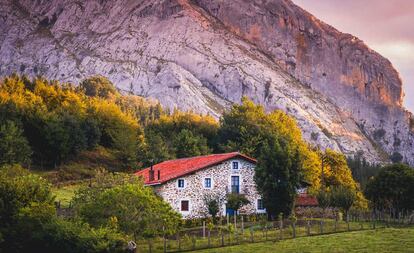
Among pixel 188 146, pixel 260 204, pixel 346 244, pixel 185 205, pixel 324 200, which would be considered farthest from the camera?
pixel 188 146

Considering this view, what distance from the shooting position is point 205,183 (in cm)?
5988

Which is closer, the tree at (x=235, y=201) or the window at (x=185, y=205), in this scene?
the tree at (x=235, y=201)

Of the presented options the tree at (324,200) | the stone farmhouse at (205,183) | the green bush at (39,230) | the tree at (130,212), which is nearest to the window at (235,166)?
the stone farmhouse at (205,183)

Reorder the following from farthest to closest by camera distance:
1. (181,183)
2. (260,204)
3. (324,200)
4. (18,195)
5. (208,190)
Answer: (260,204)
(208,190)
(324,200)
(181,183)
(18,195)

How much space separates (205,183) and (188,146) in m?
30.8

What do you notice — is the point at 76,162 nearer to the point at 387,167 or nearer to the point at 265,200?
the point at 265,200

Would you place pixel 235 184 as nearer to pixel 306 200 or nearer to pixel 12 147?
pixel 306 200

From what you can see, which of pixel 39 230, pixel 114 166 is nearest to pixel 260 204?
pixel 39 230

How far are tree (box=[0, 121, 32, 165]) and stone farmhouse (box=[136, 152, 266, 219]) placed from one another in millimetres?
21949

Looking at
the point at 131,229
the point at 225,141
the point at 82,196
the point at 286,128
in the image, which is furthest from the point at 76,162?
the point at 131,229

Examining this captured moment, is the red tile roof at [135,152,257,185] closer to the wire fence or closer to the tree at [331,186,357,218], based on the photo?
the wire fence

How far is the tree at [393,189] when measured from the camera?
57.8 metres

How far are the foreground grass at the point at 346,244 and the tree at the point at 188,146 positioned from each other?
4696 centimetres

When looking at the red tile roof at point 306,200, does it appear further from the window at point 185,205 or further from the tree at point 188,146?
the tree at point 188,146
